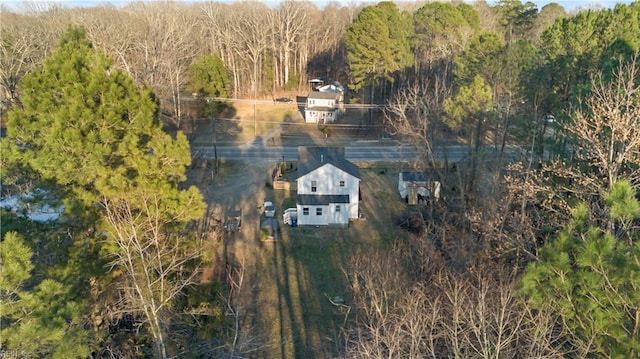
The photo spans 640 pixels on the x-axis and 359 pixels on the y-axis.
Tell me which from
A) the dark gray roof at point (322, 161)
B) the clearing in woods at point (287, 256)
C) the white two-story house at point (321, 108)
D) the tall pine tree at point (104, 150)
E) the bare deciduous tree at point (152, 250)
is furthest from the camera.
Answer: the white two-story house at point (321, 108)

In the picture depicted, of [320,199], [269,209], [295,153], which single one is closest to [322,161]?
A: [320,199]

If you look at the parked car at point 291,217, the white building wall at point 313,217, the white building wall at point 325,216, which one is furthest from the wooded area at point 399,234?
the parked car at point 291,217

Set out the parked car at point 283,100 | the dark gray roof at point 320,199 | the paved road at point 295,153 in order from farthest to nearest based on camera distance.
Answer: the parked car at point 283,100, the paved road at point 295,153, the dark gray roof at point 320,199

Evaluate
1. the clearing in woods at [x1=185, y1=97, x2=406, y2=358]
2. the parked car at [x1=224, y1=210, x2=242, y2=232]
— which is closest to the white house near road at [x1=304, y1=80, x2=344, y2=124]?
the clearing in woods at [x1=185, y1=97, x2=406, y2=358]

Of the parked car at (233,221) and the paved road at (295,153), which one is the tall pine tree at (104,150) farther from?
the paved road at (295,153)

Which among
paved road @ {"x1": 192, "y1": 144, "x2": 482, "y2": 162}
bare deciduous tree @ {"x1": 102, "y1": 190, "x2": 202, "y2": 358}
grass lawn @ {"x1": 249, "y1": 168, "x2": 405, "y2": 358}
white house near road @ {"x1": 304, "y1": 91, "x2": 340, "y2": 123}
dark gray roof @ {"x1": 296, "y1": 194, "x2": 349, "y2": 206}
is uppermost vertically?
white house near road @ {"x1": 304, "y1": 91, "x2": 340, "y2": 123}

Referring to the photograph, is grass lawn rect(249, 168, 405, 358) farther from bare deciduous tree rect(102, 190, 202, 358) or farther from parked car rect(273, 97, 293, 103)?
parked car rect(273, 97, 293, 103)

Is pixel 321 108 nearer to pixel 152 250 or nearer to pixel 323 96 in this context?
pixel 323 96
